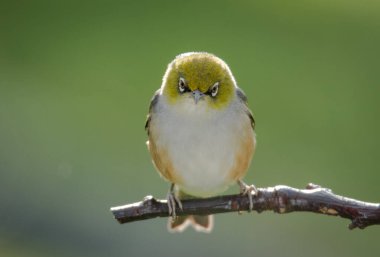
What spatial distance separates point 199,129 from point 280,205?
81 cm

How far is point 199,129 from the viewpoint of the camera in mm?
4363

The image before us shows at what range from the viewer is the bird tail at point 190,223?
482 cm

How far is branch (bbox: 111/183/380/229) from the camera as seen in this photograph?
3607 millimetres

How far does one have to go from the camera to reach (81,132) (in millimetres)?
8891

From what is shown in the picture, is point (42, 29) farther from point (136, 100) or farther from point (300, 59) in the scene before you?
point (300, 59)

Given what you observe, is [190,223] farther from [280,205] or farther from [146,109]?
[146,109]

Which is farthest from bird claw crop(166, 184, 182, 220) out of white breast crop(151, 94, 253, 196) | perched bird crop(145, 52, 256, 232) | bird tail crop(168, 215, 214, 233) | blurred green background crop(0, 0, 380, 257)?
blurred green background crop(0, 0, 380, 257)

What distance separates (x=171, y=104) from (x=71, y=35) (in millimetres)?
6772

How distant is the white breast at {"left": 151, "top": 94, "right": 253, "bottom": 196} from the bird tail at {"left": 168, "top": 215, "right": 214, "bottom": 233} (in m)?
0.46

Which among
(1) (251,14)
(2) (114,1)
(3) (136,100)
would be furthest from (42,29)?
(1) (251,14)

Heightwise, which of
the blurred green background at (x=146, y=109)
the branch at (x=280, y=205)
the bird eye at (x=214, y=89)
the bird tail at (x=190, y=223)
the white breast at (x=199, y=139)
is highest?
the blurred green background at (x=146, y=109)

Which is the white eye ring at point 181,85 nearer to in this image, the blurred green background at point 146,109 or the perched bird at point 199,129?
the perched bird at point 199,129

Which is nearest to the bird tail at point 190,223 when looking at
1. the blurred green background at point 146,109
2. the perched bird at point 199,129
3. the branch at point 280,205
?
the perched bird at point 199,129

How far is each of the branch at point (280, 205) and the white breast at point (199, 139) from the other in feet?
1.05
